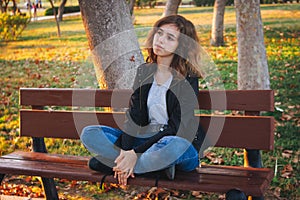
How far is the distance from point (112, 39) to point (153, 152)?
1.56 metres

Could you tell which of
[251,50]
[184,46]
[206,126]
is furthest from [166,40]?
[251,50]

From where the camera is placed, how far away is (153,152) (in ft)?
10.7

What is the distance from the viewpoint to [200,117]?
372cm

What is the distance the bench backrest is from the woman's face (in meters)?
0.43

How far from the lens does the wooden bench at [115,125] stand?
127 inches

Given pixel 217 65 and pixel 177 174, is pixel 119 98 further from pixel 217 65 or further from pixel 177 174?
pixel 217 65

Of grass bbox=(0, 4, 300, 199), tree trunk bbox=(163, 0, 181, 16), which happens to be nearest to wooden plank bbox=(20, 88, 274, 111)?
grass bbox=(0, 4, 300, 199)

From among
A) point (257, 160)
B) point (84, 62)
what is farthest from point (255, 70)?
point (84, 62)

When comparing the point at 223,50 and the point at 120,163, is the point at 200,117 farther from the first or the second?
the point at 223,50

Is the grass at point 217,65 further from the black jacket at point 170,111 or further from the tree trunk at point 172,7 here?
the tree trunk at point 172,7

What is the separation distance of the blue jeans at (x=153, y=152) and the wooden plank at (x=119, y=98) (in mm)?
477

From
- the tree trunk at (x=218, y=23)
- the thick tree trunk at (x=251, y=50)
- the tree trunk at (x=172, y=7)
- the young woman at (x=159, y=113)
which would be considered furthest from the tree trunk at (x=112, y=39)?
the tree trunk at (x=218, y=23)

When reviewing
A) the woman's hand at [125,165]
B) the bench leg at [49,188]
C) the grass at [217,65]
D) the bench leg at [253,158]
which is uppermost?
the woman's hand at [125,165]

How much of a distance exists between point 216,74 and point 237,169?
5645 mm
